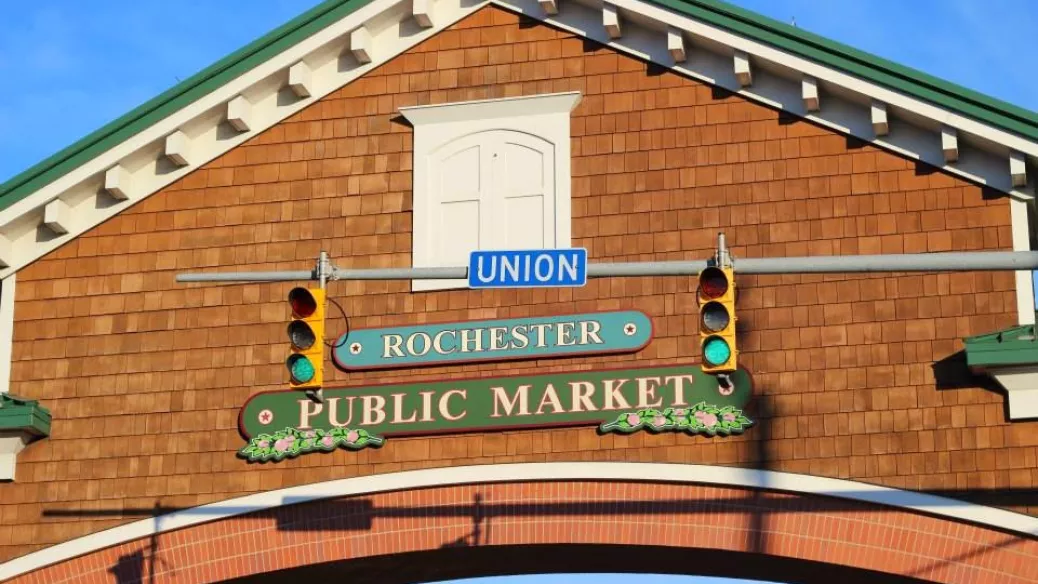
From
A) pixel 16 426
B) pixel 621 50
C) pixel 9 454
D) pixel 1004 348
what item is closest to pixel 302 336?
pixel 1004 348

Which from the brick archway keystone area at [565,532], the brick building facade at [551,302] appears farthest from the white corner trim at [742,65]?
the brick archway keystone area at [565,532]

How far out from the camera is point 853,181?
20.5 m

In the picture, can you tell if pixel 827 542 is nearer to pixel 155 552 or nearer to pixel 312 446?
pixel 312 446

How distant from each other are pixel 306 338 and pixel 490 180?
6.63m

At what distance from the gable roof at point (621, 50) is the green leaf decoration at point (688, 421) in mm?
3567

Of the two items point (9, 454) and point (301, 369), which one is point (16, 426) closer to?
point (9, 454)

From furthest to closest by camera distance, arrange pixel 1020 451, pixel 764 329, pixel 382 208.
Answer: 1. pixel 382 208
2. pixel 764 329
3. pixel 1020 451

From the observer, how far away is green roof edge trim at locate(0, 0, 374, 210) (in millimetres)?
22219

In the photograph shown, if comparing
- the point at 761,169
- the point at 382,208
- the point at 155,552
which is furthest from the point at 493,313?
the point at 155,552

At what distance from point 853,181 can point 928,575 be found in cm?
450

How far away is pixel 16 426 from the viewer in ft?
70.8

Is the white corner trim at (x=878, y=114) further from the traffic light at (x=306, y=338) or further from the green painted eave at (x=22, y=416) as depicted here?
the green painted eave at (x=22, y=416)

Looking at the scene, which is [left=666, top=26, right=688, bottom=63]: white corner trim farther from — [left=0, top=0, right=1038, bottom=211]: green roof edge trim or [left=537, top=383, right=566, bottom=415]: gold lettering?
[left=537, top=383, right=566, bottom=415]: gold lettering

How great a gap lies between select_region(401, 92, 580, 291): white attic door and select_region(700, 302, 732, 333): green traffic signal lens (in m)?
6.81
